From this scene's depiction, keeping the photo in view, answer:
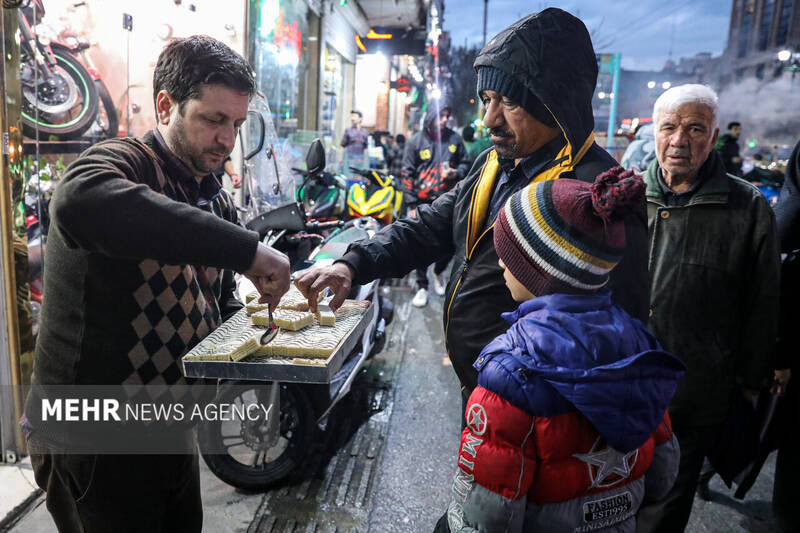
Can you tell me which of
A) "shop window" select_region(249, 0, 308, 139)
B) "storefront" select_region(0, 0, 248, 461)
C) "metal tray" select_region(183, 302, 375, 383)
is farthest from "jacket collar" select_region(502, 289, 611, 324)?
"shop window" select_region(249, 0, 308, 139)

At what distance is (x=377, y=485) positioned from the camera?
3537 mm

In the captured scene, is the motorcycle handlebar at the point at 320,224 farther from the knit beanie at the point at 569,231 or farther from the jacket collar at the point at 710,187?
the knit beanie at the point at 569,231

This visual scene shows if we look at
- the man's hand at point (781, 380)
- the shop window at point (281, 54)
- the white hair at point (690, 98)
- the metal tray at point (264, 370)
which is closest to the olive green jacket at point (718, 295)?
the white hair at point (690, 98)

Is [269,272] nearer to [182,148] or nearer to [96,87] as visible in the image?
[182,148]

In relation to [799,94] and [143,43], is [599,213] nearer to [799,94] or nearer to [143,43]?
[143,43]

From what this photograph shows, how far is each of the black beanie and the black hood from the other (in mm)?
19

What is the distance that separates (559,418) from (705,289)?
163 cm

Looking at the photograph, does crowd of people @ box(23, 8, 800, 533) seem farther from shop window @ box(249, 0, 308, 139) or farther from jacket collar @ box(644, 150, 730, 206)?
shop window @ box(249, 0, 308, 139)

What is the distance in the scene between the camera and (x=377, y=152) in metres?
16.4

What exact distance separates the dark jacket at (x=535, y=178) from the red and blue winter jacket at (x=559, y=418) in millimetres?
322

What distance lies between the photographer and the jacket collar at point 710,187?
262 cm

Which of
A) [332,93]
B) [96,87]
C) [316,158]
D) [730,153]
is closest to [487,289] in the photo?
[316,158]

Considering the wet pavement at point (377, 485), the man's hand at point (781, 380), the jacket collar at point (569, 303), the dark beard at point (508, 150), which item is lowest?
the wet pavement at point (377, 485)

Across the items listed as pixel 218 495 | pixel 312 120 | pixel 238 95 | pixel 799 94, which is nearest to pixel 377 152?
pixel 312 120
